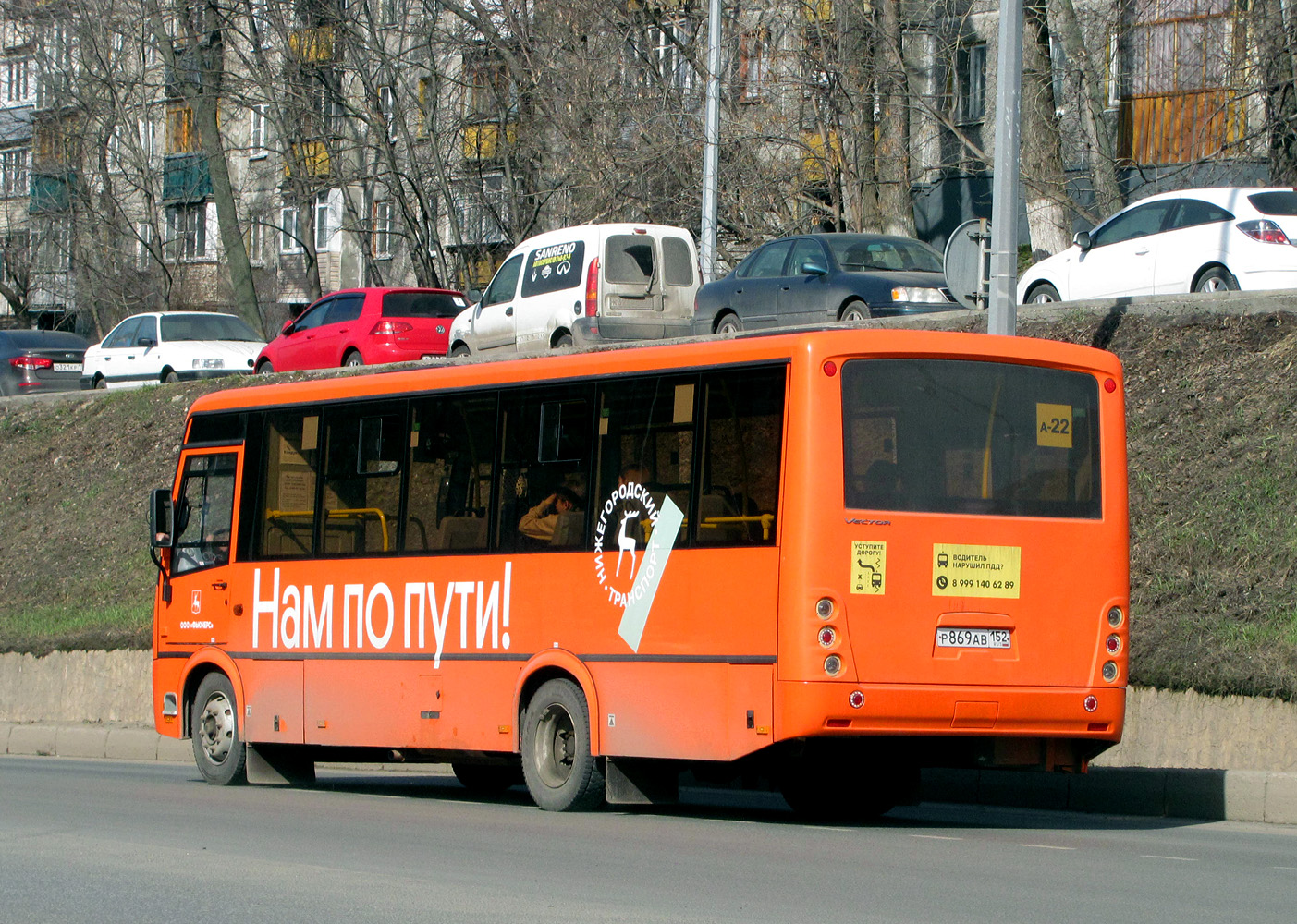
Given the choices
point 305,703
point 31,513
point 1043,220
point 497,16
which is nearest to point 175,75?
point 497,16

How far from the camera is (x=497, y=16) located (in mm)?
37500

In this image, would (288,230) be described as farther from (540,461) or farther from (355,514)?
(540,461)

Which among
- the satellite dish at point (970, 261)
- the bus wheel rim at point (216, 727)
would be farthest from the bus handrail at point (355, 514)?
the satellite dish at point (970, 261)

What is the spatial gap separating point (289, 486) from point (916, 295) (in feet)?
32.8

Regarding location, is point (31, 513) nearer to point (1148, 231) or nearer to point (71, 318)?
point (1148, 231)

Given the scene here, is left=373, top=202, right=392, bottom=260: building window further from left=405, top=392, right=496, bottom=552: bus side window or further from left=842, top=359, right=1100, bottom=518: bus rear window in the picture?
left=842, top=359, right=1100, bottom=518: bus rear window

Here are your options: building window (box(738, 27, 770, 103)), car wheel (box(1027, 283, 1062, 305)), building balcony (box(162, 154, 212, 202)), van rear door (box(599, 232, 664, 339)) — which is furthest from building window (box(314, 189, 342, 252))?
car wheel (box(1027, 283, 1062, 305))

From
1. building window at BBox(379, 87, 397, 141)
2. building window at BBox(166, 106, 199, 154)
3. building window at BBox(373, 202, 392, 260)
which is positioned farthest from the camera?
building window at BBox(166, 106, 199, 154)

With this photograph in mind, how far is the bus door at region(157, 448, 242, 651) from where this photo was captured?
14219 millimetres

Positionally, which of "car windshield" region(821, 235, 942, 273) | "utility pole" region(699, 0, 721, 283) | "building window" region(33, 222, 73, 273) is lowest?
"car windshield" region(821, 235, 942, 273)

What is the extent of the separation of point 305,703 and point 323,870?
16.3 feet

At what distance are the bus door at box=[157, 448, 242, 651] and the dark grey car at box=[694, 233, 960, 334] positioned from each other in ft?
30.8

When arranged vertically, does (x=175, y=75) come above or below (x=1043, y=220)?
above

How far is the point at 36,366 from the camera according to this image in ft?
118
